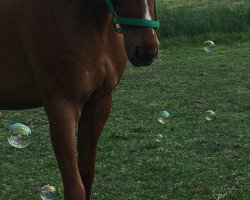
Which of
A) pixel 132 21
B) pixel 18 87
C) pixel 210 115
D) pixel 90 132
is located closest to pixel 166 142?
pixel 210 115

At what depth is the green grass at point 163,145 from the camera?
4418mm

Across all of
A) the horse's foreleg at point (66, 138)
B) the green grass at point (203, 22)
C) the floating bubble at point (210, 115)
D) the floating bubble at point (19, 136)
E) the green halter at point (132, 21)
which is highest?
the green halter at point (132, 21)

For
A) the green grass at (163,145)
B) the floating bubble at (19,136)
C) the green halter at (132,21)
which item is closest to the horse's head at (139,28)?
→ the green halter at (132,21)

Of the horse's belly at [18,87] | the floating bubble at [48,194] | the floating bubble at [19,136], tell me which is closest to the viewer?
the horse's belly at [18,87]

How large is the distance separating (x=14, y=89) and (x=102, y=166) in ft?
6.61

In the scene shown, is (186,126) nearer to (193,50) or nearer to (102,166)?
(102,166)

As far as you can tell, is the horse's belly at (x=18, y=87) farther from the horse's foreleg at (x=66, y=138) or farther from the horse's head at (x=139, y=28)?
the horse's head at (x=139, y=28)

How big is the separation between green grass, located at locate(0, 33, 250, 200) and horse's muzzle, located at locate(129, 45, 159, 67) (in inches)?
73.0

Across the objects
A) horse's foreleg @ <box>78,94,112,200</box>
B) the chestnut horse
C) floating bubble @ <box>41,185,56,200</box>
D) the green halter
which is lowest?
floating bubble @ <box>41,185,56,200</box>

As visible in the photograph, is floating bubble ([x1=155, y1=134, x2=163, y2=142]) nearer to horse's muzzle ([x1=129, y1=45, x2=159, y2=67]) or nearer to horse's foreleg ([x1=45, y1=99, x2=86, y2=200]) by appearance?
horse's foreleg ([x1=45, y1=99, x2=86, y2=200])

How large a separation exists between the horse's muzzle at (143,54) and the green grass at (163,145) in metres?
1.85

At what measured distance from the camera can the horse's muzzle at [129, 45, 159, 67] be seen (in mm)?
2570

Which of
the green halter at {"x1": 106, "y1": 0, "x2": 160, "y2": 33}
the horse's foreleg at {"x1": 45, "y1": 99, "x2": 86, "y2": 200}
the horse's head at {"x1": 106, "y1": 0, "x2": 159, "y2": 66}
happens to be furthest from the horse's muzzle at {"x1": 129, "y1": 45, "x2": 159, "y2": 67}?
the horse's foreleg at {"x1": 45, "y1": 99, "x2": 86, "y2": 200}

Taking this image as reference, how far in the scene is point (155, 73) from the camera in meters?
9.03
